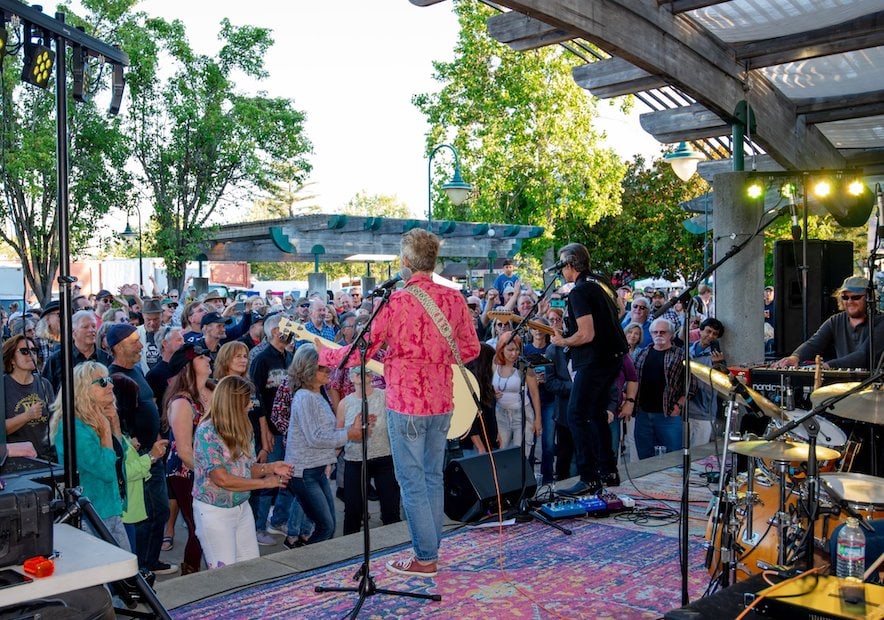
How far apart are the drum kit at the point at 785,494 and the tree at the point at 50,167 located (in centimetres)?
1520

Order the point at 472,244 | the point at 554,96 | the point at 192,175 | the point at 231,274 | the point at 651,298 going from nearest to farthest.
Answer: the point at 651,298 → the point at 472,244 → the point at 192,175 → the point at 554,96 → the point at 231,274

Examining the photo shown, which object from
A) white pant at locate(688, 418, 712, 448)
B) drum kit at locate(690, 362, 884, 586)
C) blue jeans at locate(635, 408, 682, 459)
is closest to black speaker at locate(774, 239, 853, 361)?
white pant at locate(688, 418, 712, 448)

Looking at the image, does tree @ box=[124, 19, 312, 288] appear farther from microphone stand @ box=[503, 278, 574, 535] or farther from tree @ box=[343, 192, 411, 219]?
tree @ box=[343, 192, 411, 219]

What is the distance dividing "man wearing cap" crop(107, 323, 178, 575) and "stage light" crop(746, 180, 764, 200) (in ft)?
21.8

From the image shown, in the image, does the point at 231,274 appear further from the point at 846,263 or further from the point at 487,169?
the point at 846,263

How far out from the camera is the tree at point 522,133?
96.1ft

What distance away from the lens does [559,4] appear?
6508 mm

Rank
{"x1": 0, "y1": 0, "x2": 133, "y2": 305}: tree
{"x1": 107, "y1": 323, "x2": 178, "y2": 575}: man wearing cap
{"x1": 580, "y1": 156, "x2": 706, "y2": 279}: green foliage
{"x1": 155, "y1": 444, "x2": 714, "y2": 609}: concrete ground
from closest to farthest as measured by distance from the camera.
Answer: {"x1": 155, "y1": 444, "x2": 714, "y2": 609}: concrete ground
{"x1": 107, "y1": 323, "x2": 178, "y2": 575}: man wearing cap
{"x1": 0, "y1": 0, "x2": 133, "y2": 305}: tree
{"x1": 580, "y1": 156, "x2": 706, "y2": 279}: green foliage

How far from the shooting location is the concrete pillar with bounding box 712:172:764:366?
9.38m

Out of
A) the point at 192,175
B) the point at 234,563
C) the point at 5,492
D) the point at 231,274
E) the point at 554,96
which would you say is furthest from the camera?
the point at 231,274

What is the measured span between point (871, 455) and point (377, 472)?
12.0 feet

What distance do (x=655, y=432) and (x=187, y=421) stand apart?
5.03 meters

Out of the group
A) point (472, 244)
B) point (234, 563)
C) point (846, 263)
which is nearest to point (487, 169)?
point (472, 244)

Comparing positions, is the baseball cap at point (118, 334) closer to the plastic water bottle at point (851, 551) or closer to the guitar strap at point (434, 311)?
the guitar strap at point (434, 311)
